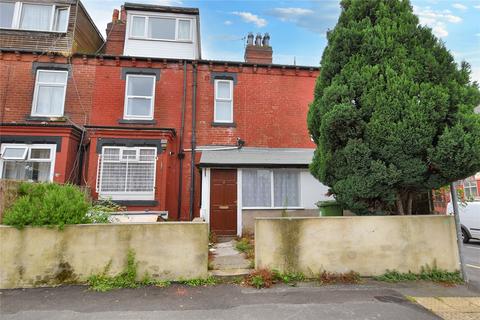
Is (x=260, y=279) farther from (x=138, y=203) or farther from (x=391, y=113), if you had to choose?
(x=138, y=203)

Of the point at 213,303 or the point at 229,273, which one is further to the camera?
the point at 229,273

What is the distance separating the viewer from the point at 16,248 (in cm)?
499

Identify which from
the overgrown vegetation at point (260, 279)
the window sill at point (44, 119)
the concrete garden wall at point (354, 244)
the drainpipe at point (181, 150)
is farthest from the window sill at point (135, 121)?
the overgrown vegetation at point (260, 279)

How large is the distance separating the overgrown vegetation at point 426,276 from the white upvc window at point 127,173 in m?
7.69

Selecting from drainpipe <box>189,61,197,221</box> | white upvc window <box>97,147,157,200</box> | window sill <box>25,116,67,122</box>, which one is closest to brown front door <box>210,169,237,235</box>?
drainpipe <box>189,61,197,221</box>

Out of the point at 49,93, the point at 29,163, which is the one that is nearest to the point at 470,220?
the point at 29,163

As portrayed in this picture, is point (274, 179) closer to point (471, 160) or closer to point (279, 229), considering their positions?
point (279, 229)

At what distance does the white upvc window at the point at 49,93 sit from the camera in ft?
37.4

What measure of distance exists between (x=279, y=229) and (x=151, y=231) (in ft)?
7.84

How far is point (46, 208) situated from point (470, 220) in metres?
13.9

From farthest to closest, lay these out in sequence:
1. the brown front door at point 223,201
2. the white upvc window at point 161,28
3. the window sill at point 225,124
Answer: the white upvc window at point 161,28, the window sill at point 225,124, the brown front door at point 223,201

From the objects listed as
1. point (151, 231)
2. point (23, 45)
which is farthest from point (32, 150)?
point (151, 231)

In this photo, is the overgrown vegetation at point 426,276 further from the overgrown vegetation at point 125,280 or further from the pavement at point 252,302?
the overgrown vegetation at point 125,280

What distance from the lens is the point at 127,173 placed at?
1039cm
